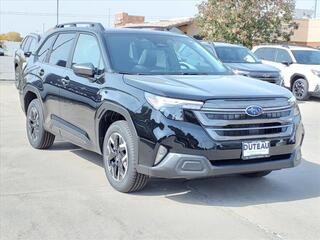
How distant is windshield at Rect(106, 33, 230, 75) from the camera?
6188 millimetres

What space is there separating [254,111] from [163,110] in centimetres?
91

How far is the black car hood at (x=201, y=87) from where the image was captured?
5.21 meters

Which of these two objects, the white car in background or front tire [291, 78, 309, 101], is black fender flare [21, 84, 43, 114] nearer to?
the white car in background

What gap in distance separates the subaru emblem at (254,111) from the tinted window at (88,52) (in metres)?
1.83

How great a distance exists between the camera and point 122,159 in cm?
568

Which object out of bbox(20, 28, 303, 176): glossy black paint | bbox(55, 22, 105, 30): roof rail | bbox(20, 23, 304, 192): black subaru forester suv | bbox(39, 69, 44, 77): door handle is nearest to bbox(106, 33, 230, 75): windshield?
bbox(20, 23, 304, 192): black subaru forester suv

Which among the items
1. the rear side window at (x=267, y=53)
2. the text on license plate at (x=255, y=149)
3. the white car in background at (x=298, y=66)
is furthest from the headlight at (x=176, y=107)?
the rear side window at (x=267, y=53)

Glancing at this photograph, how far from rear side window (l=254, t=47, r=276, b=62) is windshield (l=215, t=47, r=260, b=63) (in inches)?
80.0

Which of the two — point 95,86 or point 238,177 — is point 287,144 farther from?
point 95,86

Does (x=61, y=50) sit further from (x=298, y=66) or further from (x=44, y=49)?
(x=298, y=66)

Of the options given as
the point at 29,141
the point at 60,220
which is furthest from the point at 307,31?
the point at 60,220

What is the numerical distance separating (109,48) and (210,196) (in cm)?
209

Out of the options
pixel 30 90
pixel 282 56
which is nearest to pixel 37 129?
pixel 30 90

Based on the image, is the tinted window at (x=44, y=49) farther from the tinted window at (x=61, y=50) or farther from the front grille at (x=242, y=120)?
the front grille at (x=242, y=120)
